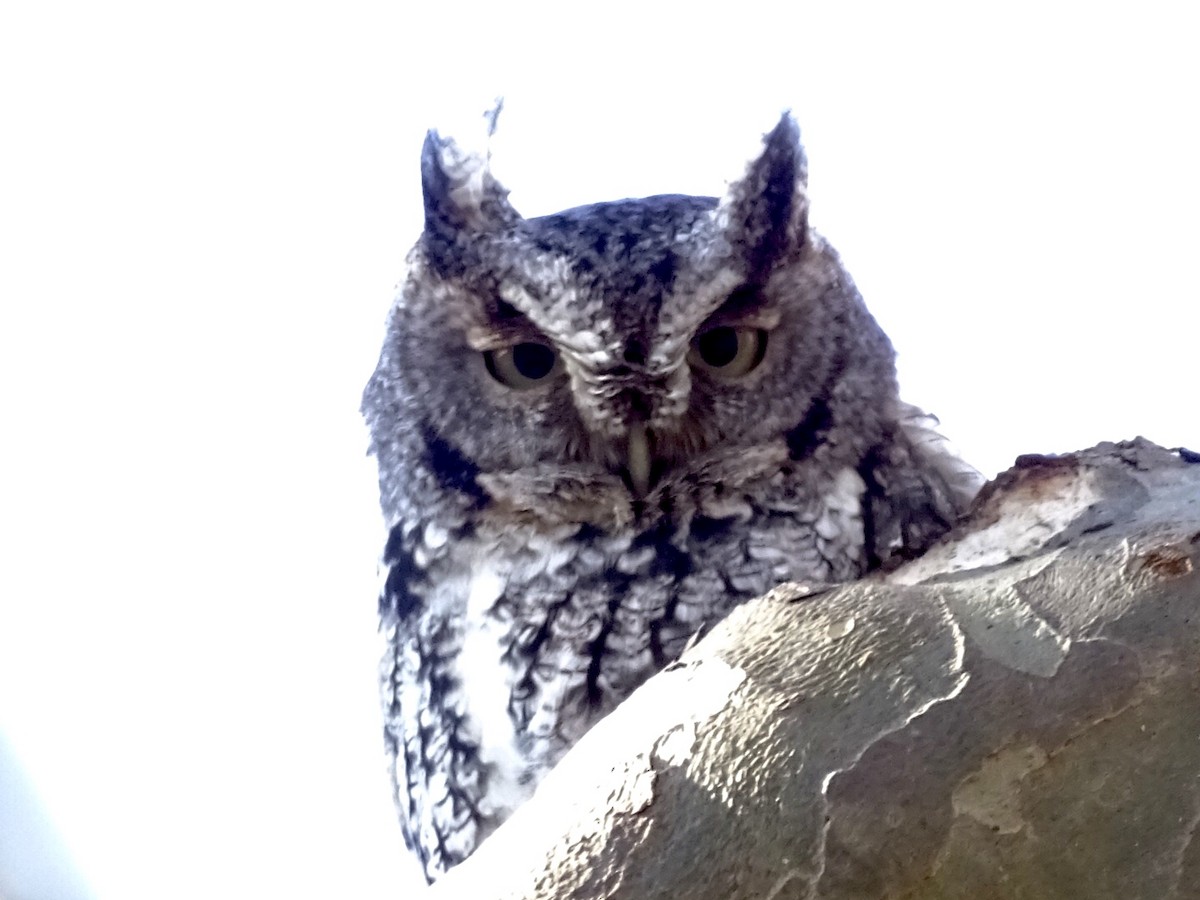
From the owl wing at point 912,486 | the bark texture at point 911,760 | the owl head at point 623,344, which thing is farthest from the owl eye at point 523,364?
the bark texture at point 911,760

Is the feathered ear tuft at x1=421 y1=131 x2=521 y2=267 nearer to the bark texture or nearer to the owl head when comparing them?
the owl head

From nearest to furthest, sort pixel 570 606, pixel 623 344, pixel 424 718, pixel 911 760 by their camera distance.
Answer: pixel 911 760 < pixel 623 344 < pixel 570 606 < pixel 424 718

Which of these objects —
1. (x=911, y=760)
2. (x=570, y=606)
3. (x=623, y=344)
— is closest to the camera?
(x=911, y=760)

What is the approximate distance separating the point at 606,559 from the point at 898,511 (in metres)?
0.34

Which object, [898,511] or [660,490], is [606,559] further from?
[898,511]

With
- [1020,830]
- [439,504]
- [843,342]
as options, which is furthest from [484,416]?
[1020,830]

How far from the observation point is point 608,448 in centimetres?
107

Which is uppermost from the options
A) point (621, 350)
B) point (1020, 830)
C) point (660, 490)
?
point (621, 350)

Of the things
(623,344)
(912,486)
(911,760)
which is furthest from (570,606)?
Result: (911,760)

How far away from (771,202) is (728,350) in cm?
17

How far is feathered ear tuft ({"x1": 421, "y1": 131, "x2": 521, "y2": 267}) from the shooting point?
1.12 meters

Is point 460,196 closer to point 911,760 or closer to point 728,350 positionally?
point 728,350

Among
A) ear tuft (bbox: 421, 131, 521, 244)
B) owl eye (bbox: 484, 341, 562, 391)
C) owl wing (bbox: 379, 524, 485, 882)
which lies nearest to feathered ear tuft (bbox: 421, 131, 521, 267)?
ear tuft (bbox: 421, 131, 521, 244)

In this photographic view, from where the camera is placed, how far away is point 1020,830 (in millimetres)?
513
